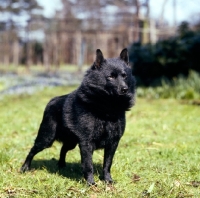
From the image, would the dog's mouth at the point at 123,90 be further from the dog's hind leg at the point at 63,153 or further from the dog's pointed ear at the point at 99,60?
the dog's hind leg at the point at 63,153

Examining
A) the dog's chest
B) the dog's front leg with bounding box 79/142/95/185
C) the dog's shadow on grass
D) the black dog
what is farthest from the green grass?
the dog's chest

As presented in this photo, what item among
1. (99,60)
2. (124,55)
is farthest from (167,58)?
(99,60)

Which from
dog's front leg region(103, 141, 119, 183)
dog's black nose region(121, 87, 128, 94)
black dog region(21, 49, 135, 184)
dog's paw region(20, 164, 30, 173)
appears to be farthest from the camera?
dog's paw region(20, 164, 30, 173)

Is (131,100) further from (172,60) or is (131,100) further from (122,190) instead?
(172,60)

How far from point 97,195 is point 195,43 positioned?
10571 millimetres

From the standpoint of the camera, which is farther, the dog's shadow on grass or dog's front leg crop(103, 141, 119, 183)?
the dog's shadow on grass

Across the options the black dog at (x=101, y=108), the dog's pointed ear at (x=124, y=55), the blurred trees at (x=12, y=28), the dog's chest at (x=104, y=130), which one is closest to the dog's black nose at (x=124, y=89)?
the black dog at (x=101, y=108)

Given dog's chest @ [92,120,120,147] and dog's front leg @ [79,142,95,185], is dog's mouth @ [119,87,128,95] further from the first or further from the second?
dog's front leg @ [79,142,95,185]

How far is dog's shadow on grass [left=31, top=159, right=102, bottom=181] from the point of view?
4630mm

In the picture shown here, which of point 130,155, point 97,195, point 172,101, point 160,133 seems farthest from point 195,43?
point 97,195

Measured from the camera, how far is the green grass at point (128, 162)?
3.86 metres

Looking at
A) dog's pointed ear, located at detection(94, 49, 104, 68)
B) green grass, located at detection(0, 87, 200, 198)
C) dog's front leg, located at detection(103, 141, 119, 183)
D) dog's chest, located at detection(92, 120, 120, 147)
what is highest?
Answer: dog's pointed ear, located at detection(94, 49, 104, 68)

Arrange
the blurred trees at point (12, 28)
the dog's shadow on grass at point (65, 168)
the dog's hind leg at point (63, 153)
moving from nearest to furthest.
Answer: the dog's shadow on grass at point (65, 168) → the dog's hind leg at point (63, 153) → the blurred trees at point (12, 28)

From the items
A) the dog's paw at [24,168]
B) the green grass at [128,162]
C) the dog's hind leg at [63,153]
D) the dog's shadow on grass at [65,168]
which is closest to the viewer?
the green grass at [128,162]
